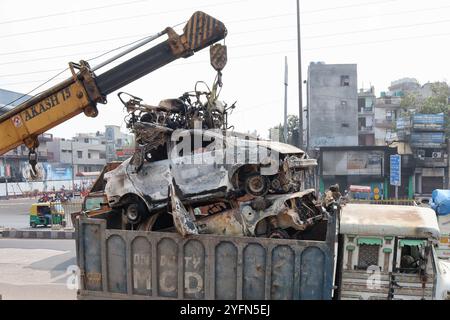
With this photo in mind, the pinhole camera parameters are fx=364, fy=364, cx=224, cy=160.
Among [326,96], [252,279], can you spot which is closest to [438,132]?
[326,96]

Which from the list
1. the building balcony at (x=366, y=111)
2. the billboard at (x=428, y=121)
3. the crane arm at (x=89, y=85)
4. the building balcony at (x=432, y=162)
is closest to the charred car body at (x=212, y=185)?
the crane arm at (x=89, y=85)

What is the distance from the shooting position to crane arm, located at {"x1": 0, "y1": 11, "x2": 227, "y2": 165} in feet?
19.5

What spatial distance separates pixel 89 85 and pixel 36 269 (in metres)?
5.45

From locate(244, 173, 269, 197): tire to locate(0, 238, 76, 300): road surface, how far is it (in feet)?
14.7

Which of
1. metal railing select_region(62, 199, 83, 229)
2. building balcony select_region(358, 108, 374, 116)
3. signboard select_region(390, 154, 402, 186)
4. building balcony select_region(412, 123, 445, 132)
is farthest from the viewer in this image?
building balcony select_region(358, 108, 374, 116)

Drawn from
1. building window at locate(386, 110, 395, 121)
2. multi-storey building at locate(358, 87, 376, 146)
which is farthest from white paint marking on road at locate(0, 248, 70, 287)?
building window at locate(386, 110, 395, 121)

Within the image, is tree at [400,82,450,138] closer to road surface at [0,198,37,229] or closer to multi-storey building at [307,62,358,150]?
multi-storey building at [307,62,358,150]

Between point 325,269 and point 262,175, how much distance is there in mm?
1447

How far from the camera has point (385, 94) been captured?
5181 cm

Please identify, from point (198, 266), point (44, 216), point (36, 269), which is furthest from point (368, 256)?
point (44, 216)

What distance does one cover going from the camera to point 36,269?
895cm

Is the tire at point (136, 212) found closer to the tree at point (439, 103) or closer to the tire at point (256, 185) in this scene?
the tire at point (256, 185)

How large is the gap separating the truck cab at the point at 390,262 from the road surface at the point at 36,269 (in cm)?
537

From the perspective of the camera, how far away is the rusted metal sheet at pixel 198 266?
3902 millimetres
